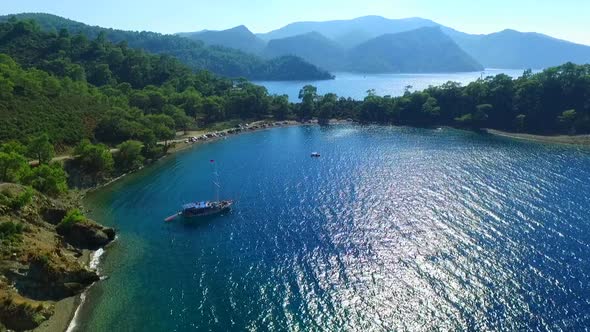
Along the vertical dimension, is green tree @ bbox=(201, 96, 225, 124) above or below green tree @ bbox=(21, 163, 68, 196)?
above

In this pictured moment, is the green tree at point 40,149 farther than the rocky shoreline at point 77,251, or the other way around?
the green tree at point 40,149

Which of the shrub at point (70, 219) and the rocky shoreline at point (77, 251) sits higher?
the shrub at point (70, 219)

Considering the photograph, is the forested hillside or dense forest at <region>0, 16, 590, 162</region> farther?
dense forest at <region>0, 16, 590, 162</region>

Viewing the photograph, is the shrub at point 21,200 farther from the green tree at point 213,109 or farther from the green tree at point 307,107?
the green tree at point 307,107

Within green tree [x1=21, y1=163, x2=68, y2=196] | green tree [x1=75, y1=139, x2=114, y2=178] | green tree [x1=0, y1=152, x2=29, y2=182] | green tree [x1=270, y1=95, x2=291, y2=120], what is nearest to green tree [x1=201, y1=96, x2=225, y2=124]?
green tree [x1=270, y1=95, x2=291, y2=120]

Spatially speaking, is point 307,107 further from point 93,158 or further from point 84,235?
point 84,235

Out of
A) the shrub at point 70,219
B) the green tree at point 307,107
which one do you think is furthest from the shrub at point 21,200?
the green tree at point 307,107

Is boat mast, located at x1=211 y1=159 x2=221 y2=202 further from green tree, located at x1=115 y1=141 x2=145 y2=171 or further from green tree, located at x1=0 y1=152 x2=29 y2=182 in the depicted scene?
green tree, located at x1=0 y1=152 x2=29 y2=182
